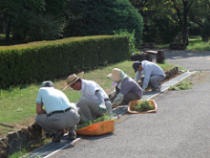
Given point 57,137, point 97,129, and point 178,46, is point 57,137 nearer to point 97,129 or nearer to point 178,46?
point 97,129

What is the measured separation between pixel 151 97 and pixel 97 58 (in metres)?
5.46

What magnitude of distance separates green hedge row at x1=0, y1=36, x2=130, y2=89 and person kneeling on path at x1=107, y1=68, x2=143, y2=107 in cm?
338

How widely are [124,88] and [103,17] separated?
1558 centimetres

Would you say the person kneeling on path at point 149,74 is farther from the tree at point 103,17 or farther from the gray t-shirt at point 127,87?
the tree at point 103,17

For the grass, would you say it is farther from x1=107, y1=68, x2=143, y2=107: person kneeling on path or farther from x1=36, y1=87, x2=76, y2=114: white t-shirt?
x1=107, y1=68, x2=143, y2=107: person kneeling on path

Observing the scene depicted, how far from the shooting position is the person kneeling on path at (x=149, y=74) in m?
10.7

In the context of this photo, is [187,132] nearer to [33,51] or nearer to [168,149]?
[168,149]

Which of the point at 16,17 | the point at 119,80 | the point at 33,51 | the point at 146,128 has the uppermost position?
the point at 16,17

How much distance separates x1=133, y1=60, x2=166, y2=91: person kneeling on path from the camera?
1069 centimetres

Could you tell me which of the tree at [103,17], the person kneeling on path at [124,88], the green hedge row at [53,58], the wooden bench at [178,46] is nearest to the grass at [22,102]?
the green hedge row at [53,58]

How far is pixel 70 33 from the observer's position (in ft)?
81.9

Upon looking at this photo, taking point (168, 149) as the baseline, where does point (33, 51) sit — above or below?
above

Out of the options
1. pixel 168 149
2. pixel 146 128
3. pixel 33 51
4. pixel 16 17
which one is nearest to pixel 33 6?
pixel 16 17

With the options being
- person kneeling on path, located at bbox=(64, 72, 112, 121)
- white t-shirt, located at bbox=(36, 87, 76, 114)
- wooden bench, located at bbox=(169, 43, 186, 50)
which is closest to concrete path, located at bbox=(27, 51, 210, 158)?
person kneeling on path, located at bbox=(64, 72, 112, 121)
